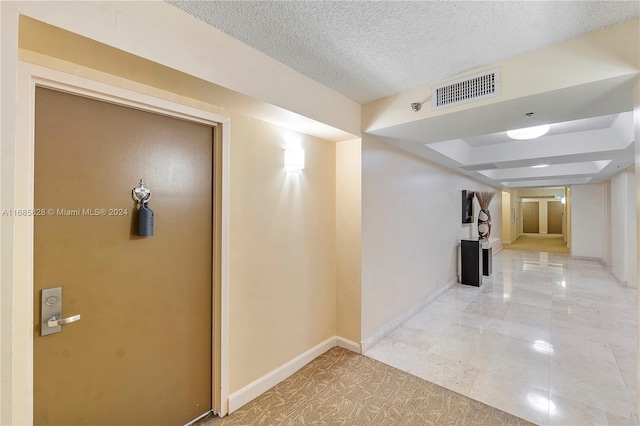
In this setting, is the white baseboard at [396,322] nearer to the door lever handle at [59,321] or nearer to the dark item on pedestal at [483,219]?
the dark item on pedestal at [483,219]

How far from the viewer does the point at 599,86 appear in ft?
5.44

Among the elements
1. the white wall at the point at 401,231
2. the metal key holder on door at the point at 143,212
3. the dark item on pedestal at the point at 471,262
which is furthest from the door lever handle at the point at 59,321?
the dark item on pedestal at the point at 471,262

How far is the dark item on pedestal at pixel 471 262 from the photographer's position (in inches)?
197

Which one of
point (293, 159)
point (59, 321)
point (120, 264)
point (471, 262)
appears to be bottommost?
point (471, 262)

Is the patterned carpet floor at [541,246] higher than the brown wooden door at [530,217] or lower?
lower

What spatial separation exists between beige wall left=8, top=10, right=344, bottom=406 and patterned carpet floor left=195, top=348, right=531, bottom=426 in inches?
8.2

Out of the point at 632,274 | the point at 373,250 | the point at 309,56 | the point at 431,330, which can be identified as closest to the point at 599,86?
the point at 309,56

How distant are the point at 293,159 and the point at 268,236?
69cm

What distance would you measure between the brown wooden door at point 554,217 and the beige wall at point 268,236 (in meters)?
18.1

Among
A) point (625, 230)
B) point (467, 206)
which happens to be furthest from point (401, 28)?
point (625, 230)

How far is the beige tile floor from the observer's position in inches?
78.8

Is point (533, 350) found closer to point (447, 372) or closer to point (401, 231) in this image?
point (447, 372)

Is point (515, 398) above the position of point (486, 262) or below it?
below

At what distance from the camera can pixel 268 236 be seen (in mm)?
2199
